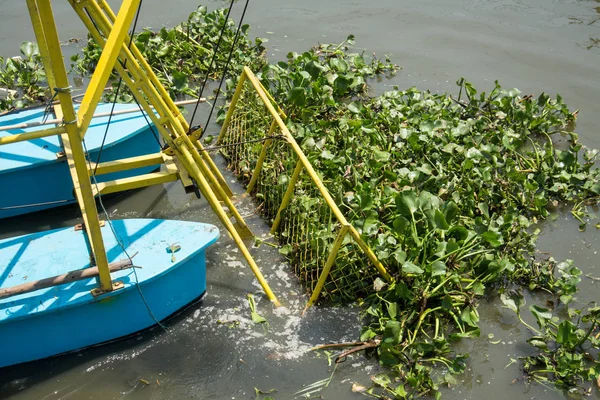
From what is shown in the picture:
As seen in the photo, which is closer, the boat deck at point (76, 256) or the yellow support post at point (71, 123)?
the yellow support post at point (71, 123)

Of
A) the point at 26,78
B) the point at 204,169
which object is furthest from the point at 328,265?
the point at 26,78

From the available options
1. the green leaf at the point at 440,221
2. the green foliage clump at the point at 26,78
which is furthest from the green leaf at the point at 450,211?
the green foliage clump at the point at 26,78

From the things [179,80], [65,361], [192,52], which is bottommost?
[65,361]

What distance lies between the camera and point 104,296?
4176 mm

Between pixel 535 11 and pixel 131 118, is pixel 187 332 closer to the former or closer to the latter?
pixel 131 118

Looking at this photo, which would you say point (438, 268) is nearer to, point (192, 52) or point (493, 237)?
point (493, 237)

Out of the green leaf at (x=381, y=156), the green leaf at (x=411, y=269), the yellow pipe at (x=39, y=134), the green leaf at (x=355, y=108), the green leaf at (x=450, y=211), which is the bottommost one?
the green leaf at (x=411, y=269)

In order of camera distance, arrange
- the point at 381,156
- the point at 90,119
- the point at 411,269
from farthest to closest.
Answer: the point at 381,156
the point at 411,269
the point at 90,119

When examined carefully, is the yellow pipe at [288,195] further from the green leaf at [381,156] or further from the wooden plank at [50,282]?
the wooden plank at [50,282]

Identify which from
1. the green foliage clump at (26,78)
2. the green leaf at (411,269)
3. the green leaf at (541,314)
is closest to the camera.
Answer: the green leaf at (411,269)

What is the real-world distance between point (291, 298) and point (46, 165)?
8.30 ft

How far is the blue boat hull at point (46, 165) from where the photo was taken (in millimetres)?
5445

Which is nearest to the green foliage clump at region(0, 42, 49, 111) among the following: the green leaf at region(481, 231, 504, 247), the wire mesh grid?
the wire mesh grid

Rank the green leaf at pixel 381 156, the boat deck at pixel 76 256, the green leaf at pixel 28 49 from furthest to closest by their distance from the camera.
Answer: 1. the green leaf at pixel 28 49
2. the green leaf at pixel 381 156
3. the boat deck at pixel 76 256
